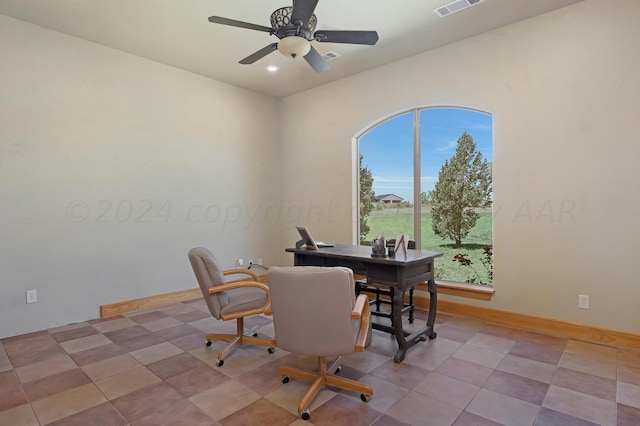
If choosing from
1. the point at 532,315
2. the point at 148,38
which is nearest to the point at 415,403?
the point at 532,315

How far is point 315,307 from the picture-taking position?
6.89ft

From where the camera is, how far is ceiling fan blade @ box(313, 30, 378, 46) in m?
2.74

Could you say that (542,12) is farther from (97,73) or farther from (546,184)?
(97,73)

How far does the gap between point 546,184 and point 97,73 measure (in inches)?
203

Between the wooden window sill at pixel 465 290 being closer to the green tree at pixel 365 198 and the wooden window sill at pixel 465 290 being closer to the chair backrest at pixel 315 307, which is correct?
the green tree at pixel 365 198

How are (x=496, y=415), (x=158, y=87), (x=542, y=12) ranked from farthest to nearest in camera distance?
1. (x=158, y=87)
2. (x=542, y=12)
3. (x=496, y=415)

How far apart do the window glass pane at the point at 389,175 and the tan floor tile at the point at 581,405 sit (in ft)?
8.28

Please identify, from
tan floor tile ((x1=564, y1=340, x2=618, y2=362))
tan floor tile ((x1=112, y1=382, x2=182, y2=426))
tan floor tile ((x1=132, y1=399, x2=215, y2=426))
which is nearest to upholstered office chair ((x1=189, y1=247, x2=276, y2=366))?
tan floor tile ((x1=112, y1=382, x2=182, y2=426))

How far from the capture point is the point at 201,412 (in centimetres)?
217

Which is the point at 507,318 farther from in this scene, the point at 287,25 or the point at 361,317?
the point at 287,25

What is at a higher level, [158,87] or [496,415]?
[158,87]

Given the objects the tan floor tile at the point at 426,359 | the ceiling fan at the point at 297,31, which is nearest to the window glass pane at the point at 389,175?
the tan floor tile at the point at 426,359

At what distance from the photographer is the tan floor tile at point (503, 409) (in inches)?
81.1

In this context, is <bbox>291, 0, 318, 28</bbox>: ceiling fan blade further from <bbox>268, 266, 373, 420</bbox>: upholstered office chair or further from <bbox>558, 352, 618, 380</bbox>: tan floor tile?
<bbox>558, 352, 618, 380</bbox>: tan floor tile
